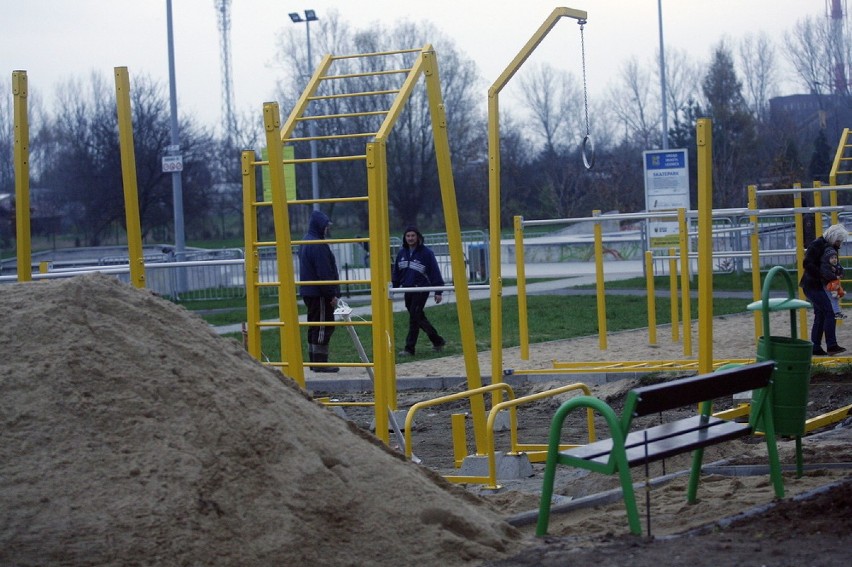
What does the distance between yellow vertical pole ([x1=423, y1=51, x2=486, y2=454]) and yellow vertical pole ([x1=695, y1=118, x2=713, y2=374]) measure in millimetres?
1564

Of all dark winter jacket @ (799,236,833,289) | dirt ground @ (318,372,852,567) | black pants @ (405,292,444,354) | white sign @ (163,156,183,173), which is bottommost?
dirt ground @ (318,372,852,567)

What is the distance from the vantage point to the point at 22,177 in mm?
6945

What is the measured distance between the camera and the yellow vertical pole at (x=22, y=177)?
6.94m

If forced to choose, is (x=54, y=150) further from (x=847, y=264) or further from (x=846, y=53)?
(x=846, y=53)

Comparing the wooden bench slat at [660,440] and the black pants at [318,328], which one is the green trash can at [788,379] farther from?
the black pants at [318,328]

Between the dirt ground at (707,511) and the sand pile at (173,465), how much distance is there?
18.4 inches

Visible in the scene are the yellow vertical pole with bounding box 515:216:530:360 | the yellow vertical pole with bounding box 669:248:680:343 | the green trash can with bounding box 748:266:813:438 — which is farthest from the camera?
the yellow vertical pole with bounding box 669:248:680:343

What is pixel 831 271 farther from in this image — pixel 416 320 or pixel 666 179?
pixel 666 179

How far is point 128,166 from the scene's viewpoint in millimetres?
7004

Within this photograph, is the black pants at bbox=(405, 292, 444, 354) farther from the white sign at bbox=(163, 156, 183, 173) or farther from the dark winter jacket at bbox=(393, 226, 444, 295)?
the white sign at bbox=(163, 156, 183, 173)

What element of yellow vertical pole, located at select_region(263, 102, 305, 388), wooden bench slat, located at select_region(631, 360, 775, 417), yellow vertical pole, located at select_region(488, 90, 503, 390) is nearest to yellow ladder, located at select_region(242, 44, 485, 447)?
yellow vertical pole, located at select_region(263, 102, 305, 388)

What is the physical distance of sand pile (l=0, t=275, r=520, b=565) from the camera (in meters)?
4.69

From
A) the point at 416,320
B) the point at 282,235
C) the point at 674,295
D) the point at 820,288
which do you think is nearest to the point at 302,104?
the point at 282,235

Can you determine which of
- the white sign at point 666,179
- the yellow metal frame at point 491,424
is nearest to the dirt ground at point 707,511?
the yellow metal frame at point 491,424
